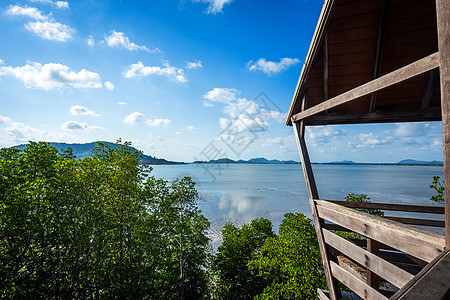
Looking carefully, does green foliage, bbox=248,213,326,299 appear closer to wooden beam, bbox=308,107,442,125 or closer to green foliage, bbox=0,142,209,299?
green foliage, bbox=0,142,209,299

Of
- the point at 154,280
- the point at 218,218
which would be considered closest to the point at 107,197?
the point at 154,280

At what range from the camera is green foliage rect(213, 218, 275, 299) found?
15.6 meters

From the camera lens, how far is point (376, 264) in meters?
2.13

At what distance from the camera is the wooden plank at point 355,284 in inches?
92.8

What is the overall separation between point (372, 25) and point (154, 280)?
46.9 ft

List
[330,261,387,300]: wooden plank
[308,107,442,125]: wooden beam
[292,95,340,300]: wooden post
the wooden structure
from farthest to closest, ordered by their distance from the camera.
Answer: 1. [308,107,442,125]: wooden beam
2. [292,95,340,300]: wooden post
3. [330,261,387,300]: wooden plank
4. the wooden structure

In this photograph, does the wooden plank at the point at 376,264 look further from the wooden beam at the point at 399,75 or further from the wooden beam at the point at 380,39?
the wooden beam at the point at 380,39

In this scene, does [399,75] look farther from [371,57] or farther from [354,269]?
[354,269]

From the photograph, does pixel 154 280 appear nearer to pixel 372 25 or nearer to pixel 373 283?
pixel 373 283

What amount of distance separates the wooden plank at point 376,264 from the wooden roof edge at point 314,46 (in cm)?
266

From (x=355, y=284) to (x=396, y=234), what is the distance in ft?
4.69

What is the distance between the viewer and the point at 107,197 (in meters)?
9.41

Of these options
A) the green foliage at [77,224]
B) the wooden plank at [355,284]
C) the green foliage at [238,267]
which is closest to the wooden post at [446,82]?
the wooden plank at [355,284]

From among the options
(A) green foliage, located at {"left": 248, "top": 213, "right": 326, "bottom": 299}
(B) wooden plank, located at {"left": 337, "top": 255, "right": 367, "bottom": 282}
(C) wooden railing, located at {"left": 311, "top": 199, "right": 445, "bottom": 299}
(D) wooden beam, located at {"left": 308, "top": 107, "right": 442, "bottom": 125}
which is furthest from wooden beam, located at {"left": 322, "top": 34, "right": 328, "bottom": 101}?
(A) green foliage, located at {"left": 248, "top": 213, "right": 326, "bottom": 299}
